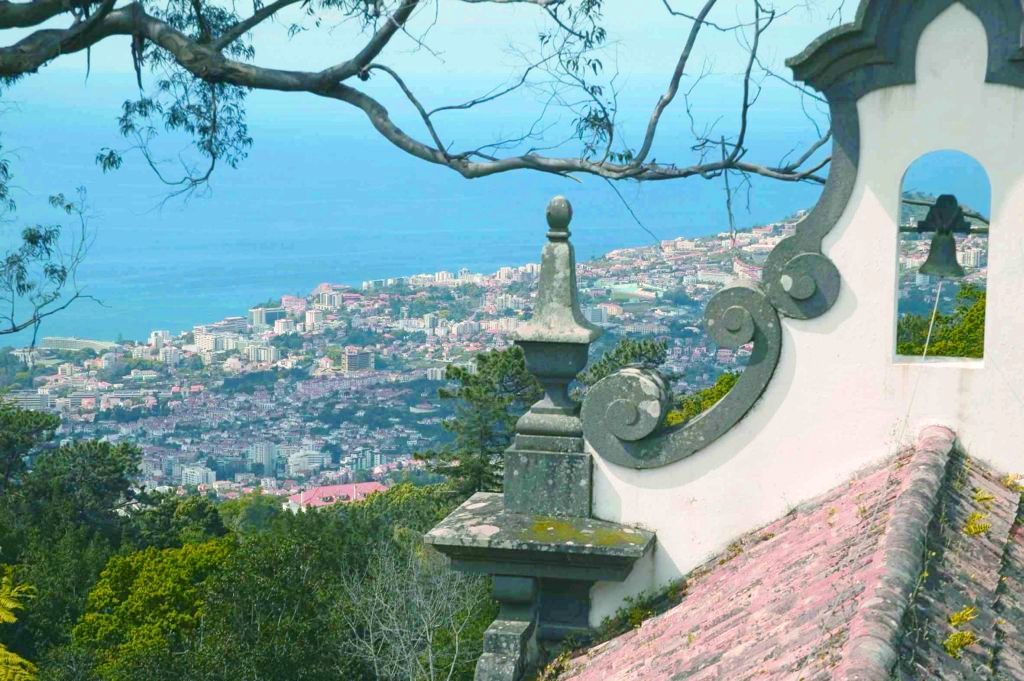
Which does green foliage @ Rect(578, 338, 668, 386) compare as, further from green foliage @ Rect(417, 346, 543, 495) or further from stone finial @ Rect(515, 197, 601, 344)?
stone finial @ Rect(515, 197, 601, 344)

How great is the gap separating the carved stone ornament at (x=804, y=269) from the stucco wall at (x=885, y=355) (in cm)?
5

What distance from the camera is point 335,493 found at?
2643 inches

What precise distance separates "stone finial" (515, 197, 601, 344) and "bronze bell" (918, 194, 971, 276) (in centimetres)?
174

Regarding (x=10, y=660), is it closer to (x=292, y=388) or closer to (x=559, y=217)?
(x=559, y=217)

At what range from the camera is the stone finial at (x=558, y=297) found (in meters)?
7.63

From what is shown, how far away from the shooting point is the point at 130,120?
1331cm

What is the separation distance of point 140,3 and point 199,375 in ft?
281

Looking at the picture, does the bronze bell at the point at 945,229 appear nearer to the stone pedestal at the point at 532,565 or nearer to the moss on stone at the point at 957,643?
the stone pedestal at the point at 532,565

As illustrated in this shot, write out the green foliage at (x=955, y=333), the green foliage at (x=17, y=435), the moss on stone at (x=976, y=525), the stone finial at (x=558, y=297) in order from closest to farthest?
the moss on stone at (x=976, y=525) < the stone finial at (x=558, y=297) < the green foliage at (x=955, y=333) < the green foliage at (x=17, y=435)

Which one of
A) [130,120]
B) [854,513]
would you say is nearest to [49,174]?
[130,120]

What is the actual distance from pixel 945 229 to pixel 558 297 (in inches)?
77.2

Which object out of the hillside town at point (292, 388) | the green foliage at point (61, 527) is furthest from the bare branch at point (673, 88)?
the hillside town at point (292, 388)

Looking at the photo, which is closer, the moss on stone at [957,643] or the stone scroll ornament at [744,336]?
the moss on stone at [957,643]

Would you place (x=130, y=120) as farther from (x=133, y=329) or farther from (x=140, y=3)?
(x=133, y=329)
